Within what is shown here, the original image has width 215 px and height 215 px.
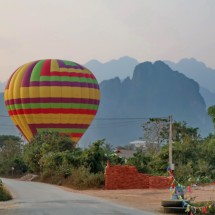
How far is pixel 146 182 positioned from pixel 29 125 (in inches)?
1085

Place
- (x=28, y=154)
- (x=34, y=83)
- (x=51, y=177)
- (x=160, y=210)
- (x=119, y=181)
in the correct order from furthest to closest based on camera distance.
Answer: (x=34, y=83), (x=28, y=154), (x=51, y=177), (x=119, y=181), (x=160, y=210)

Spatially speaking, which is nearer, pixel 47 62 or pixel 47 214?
pixel 47 214

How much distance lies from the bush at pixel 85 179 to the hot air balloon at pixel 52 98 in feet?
64.9

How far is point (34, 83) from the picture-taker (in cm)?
6191

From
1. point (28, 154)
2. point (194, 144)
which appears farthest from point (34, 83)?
point (194, 144)

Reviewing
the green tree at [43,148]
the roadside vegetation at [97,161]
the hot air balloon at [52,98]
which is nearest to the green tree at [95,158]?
the roadside vegetation at [97,161]

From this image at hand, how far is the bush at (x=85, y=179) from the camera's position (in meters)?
39.2

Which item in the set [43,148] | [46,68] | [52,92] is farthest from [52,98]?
[43,148]

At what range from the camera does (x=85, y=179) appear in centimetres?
3997

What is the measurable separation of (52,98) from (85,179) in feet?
75.5

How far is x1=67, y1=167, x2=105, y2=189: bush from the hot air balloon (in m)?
19.8

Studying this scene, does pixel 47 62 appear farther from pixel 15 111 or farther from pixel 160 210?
pixel 160 210

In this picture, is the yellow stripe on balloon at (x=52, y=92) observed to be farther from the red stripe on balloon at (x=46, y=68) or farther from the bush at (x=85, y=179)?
the bush at (x=85, y=179)

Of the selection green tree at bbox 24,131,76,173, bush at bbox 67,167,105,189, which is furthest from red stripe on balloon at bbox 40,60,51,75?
bush at bbox 67,167,105,189
